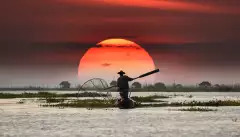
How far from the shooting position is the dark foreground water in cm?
3259

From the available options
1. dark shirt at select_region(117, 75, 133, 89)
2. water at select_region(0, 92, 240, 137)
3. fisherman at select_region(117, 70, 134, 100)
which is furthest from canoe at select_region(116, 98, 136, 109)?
water at select_region(0, 92, 240, 137)

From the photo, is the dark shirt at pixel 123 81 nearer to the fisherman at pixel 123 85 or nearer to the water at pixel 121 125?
the fisherman at pixel 123 85

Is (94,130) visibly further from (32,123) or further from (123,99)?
(123,99)

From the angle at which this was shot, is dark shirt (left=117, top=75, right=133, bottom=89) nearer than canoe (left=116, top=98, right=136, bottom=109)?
Yes

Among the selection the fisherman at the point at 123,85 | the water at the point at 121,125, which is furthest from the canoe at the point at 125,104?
the water at the point at 121,125

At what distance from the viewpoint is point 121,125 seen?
125 feet

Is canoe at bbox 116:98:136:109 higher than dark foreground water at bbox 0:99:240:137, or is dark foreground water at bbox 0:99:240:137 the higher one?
canoe at bbox 116:98:136:109

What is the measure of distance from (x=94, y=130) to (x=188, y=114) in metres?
14.5

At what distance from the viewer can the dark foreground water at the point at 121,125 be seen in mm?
32594

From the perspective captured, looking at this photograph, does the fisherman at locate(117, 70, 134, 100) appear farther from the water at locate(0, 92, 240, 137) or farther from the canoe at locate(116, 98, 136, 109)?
the water at locate(0, 92, 240, 137)

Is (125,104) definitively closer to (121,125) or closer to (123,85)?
(123,85)

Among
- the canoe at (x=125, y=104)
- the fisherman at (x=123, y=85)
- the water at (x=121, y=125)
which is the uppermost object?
the fisherman at (x=123, y=85)

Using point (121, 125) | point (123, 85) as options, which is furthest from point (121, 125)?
point (123, 85)

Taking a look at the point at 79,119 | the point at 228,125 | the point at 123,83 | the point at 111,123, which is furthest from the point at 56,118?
the point at 228,125
